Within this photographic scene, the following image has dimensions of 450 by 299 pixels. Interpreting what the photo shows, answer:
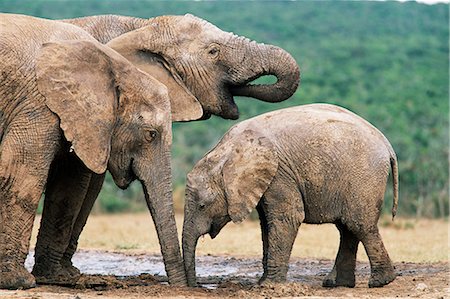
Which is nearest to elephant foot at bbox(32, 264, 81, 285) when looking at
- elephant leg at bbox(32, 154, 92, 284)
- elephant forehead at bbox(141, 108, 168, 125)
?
elephant leg at bbox(32, 154, 92, 284)

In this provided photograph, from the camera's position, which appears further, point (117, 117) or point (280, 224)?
point (280, 224)

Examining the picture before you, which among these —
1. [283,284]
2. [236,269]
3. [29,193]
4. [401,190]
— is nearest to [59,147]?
[29,193]

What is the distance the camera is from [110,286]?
8.97 metres

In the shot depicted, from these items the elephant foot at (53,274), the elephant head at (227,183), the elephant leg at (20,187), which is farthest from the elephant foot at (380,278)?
the elephant leg at (20,187)

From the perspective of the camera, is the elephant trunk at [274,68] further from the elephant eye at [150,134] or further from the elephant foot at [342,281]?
the elephant foot at [342,281]

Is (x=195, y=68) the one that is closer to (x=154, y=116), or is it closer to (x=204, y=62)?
(x=204, y=62)

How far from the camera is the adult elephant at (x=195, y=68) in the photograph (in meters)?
9.45

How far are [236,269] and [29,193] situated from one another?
12.4ft

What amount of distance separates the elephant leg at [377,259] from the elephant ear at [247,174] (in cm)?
103

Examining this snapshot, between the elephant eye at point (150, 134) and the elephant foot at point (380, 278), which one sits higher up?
the elephant eye at point (150, 134)

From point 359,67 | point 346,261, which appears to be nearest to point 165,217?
point 346,261

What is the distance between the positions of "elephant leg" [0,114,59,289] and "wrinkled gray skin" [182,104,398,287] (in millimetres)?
1369

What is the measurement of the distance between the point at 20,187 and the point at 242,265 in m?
4.20

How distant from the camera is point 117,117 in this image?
8.41m
